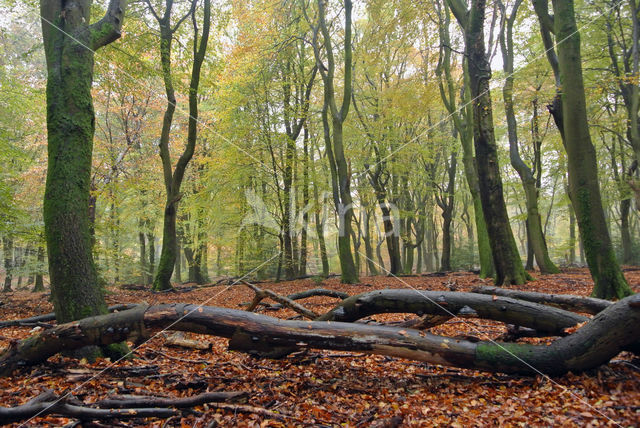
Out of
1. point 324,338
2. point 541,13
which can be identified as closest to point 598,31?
point 541,13

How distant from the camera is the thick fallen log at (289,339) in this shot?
3271 millimetres

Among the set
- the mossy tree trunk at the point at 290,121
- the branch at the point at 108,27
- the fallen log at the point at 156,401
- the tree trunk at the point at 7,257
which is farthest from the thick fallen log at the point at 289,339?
the tree trunk at the point at 7,257

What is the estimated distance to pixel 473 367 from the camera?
3373 mm

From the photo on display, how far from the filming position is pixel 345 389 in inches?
135

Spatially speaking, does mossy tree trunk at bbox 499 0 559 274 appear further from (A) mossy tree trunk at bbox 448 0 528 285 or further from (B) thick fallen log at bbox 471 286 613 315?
(B) thick fallen log at bbox 471 286 613 315

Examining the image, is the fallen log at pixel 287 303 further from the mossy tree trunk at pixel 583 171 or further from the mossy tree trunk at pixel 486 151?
the mossy tree trunk at pixel 486 151

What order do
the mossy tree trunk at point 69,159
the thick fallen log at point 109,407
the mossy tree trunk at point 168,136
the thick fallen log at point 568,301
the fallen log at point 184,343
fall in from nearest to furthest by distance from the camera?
the thick fallen log at point 109,407 < the mossy tree trunk at point 69,159 < the thick fallen log at point 568,301 < the fallen log at point 184,343 < the mossy tree trunk at point 168,136

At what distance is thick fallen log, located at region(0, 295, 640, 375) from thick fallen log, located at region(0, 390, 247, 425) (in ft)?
2.28

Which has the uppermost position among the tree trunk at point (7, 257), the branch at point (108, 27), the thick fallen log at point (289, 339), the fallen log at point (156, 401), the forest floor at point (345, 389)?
the branch at point (108, 27)

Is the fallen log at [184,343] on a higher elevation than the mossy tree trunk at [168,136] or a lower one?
lower

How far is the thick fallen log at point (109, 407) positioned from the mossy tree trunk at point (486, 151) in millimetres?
7678

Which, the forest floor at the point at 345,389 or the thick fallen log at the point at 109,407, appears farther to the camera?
the forest floor at the point at 345,389

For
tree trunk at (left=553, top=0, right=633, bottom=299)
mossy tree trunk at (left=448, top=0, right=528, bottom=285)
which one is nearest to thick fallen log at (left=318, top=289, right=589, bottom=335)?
tree trunk at (left=553, top=0, right=633, bottom=299)

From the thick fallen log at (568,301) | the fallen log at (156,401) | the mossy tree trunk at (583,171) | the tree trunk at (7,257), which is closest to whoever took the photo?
the fallen log at (156,401)
